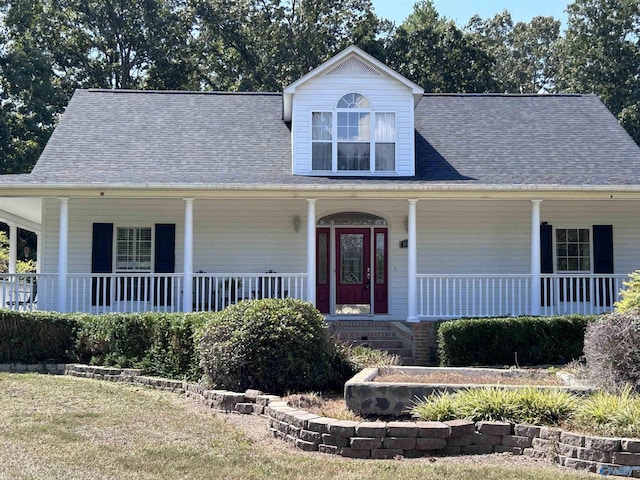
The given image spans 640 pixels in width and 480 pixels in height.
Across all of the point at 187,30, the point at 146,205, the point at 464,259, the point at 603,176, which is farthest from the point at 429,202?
the point at 187,30

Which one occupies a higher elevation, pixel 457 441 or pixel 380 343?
pixel 380 343

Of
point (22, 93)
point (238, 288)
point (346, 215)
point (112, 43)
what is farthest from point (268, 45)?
point (238, 288)

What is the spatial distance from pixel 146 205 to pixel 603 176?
10005 millimetres

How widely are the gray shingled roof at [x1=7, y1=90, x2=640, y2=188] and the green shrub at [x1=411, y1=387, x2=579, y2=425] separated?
6.87 m

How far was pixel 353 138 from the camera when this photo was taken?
1536 centimetres

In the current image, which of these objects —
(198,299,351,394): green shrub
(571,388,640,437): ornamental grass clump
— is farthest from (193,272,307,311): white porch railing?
(571,388,640,437): ornamental grass clump

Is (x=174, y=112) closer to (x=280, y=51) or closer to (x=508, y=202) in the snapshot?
(x=508, y=202)

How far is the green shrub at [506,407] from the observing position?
7.06 metres

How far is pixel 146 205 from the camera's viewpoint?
15773mm

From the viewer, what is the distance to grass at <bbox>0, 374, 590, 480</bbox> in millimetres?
6004

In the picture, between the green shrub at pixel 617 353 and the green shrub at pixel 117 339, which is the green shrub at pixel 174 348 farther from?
the green shrub at pixel 617 353

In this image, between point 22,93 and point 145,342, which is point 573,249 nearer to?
point 145,342

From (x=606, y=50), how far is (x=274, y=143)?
895 inches

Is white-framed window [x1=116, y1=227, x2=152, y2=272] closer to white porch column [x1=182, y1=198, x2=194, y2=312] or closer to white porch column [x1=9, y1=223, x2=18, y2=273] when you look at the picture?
white porch column [x1=182, y1=198, x2=194, y2=312]
